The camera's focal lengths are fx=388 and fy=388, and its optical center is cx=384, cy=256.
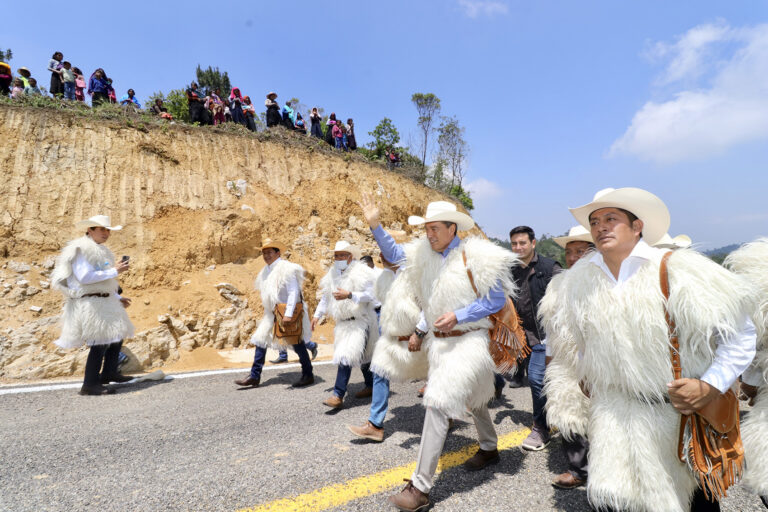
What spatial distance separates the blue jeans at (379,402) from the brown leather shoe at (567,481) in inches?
59.0

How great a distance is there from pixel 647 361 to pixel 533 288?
8.47 ft

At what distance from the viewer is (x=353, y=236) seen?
13469 millimetres

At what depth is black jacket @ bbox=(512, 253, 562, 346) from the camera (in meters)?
→ 4.30

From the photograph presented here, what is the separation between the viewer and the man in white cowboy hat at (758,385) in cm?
189

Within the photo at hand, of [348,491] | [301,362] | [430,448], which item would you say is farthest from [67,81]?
[430,448]

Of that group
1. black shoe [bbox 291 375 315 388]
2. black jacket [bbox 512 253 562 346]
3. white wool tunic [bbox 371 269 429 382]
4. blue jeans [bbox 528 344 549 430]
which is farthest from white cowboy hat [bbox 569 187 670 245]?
black shoe [bbox 291 375 315 388]

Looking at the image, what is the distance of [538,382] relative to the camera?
3746mm

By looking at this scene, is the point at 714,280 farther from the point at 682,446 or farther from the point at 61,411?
the point at 61,411

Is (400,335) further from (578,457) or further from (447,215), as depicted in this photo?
(578,457)

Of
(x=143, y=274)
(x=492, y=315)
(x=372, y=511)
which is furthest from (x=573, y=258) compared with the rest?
(x=143, y=274)

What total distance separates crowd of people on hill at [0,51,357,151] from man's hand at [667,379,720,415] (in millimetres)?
13224

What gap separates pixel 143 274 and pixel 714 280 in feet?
33.4

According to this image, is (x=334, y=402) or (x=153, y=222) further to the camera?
(x=153, y=222)

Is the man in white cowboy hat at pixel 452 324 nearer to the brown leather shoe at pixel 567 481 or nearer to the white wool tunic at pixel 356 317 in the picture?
the brown leather shoe at pixel 567 481
